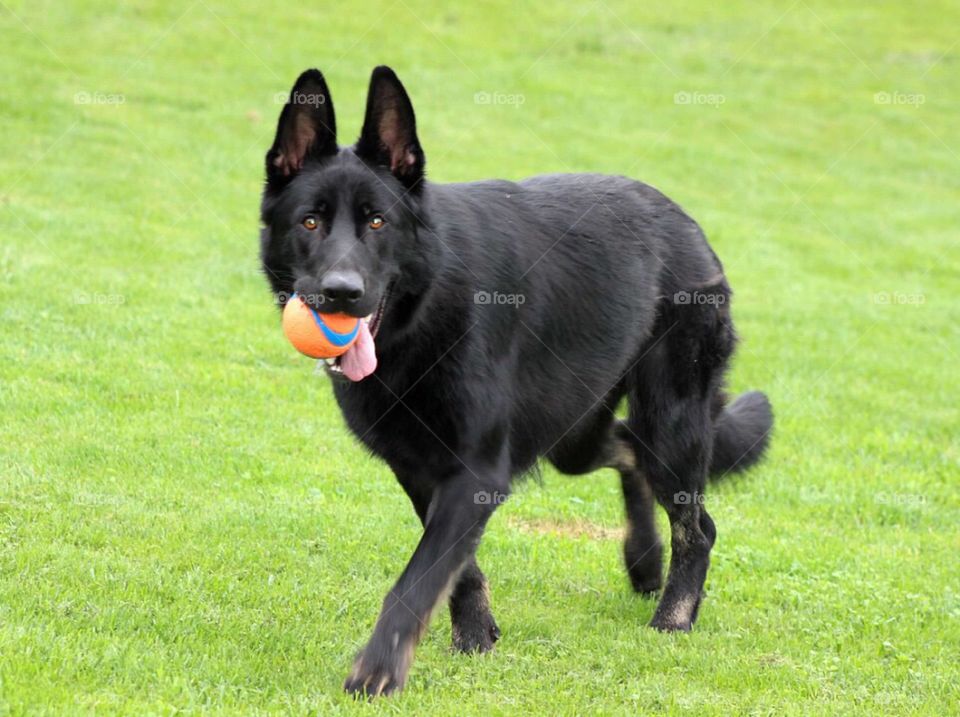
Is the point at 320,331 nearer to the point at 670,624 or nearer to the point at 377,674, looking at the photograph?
the point at 377,674

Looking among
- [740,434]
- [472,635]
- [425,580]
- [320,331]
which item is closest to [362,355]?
[320,331]

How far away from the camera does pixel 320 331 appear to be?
179 inches

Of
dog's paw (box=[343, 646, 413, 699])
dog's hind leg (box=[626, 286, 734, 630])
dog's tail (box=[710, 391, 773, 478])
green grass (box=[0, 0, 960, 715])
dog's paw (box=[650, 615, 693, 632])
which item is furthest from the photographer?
dog's tail (box=[710, 391, 773, 478])

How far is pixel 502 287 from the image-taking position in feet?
16.8

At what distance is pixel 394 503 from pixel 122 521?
159cm

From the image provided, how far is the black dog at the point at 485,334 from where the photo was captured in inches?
184

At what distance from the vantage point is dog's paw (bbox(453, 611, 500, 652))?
5086 millimetres

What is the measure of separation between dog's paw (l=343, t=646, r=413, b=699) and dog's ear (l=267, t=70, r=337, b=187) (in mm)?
1922

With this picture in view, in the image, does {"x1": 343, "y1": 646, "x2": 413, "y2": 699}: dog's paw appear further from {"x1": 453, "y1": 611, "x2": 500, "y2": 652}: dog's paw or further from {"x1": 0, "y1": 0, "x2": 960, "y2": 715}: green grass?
{"x1": 453, "y1": 611, "x2": 500, "y2": 652}: dog's paw

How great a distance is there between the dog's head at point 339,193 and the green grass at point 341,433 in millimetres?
1488

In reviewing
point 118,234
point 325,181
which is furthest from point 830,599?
point 118,234

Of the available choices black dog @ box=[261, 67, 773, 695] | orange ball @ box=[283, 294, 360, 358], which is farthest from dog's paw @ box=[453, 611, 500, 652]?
orange ball @ box=[283, 294, 360, 358]

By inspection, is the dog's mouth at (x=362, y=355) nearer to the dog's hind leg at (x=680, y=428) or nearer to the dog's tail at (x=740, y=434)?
the dog's hind leg at (x=680, y=428)

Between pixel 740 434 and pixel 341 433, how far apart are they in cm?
275
